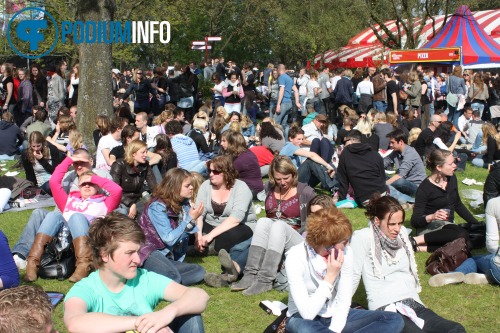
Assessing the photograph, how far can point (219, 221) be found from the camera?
735 cm

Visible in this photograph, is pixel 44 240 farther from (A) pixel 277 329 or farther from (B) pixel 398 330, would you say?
(B) pixel 398 330

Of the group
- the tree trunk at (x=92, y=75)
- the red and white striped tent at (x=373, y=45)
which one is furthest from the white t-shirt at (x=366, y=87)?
the red and white striped tent at (x=373, y=45)

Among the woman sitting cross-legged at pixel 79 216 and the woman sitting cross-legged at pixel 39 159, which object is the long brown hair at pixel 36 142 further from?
the woman sitting cross-legged at pixel 79 216

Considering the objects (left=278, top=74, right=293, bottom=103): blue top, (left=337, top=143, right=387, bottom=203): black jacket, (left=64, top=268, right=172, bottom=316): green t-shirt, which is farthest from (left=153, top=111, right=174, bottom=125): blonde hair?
(left=64, top=268, right=172, bottom=316): green t-shirt

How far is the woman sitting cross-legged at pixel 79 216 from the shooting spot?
6.63 meters

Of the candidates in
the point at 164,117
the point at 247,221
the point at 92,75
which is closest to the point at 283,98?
the point at 164,117

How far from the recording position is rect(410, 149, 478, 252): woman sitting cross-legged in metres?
7.51

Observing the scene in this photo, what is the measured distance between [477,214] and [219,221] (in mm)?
4267

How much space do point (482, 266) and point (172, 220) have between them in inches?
120

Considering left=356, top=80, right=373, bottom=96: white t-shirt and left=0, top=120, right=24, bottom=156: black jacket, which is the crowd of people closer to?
left=0, top=120, right=24, bottom=156: black jacket

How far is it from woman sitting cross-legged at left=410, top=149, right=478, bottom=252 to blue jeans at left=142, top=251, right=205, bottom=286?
8.60ft

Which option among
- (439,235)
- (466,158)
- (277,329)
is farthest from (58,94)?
(277,329)

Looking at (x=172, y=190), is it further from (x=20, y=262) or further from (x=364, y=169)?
(x=364, y=169)

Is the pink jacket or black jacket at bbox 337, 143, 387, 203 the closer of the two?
the pink jacket
